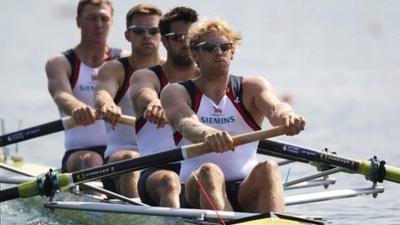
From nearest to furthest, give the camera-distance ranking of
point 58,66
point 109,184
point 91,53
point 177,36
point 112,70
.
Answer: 1. point 177,36
2. point 109,184
3. point 112,70
4. point 58,66
5. point 91,53

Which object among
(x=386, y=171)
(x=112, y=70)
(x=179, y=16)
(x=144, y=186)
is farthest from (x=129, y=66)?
(x=386, y=171)

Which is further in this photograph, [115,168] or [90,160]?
[90,160]

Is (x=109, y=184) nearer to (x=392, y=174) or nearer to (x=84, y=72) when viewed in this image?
(x=84, y=72)

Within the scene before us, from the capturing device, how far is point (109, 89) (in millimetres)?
9859

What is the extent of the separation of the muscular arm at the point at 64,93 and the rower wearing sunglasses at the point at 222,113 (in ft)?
5.15

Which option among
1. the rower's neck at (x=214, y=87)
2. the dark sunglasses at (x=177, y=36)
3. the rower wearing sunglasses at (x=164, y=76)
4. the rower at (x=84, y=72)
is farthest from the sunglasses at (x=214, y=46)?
the rower at (x=84, y=72)

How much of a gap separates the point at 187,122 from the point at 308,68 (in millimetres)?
22204

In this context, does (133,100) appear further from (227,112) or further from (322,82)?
(322,82)

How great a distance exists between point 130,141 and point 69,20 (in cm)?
2198

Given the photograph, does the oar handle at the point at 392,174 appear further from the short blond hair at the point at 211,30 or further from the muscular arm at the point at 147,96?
the muscular arm at the point at 147,96

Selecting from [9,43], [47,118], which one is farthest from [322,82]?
[9,43]

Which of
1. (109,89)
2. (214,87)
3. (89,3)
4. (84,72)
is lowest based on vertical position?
(214,87)

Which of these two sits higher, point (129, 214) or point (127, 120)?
point (127, 120)

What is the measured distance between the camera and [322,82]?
26.3 metres
